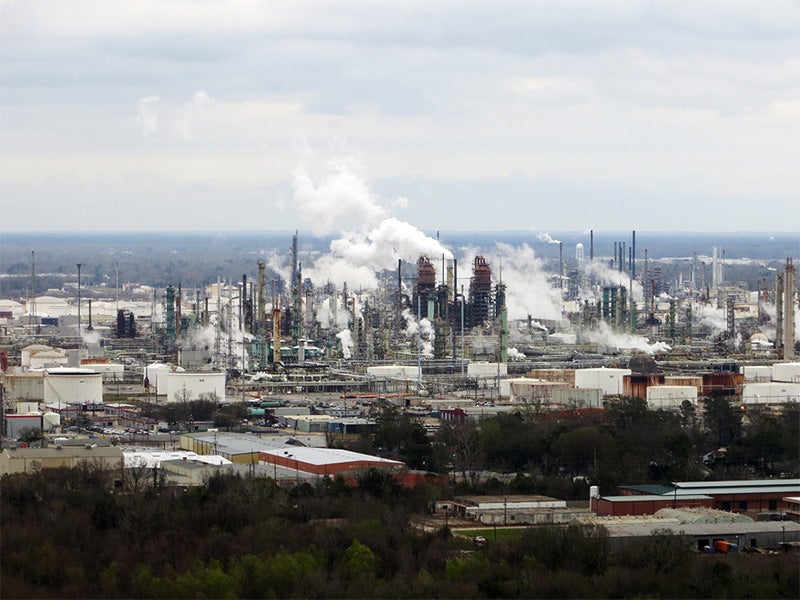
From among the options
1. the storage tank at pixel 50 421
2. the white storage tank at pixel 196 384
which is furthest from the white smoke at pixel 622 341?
the storage tank at pixel 50 421

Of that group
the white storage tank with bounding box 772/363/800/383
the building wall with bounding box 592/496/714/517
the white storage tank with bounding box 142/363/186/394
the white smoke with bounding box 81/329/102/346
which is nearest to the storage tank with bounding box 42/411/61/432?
the white storage tank with bounding box 142/363/186/394

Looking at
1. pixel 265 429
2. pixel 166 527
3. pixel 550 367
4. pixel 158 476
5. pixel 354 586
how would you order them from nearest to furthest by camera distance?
1. pixel 354 586
2. pixel 166 527
3. pixel 158 476
4. pixel 265 429
5. pixel 550 367

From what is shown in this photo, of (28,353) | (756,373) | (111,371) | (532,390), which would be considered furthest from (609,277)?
(532,390)

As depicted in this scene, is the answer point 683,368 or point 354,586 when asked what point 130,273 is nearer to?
point 683,368

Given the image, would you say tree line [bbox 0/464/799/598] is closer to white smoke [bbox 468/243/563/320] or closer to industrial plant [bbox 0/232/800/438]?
industrial plant [bbox 0/232/800/438]

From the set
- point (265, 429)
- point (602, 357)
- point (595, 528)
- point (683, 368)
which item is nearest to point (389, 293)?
point (602, 357)

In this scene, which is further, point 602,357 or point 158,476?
point 602,357

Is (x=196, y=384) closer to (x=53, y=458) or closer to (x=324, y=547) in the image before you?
(x=53, y=458)
